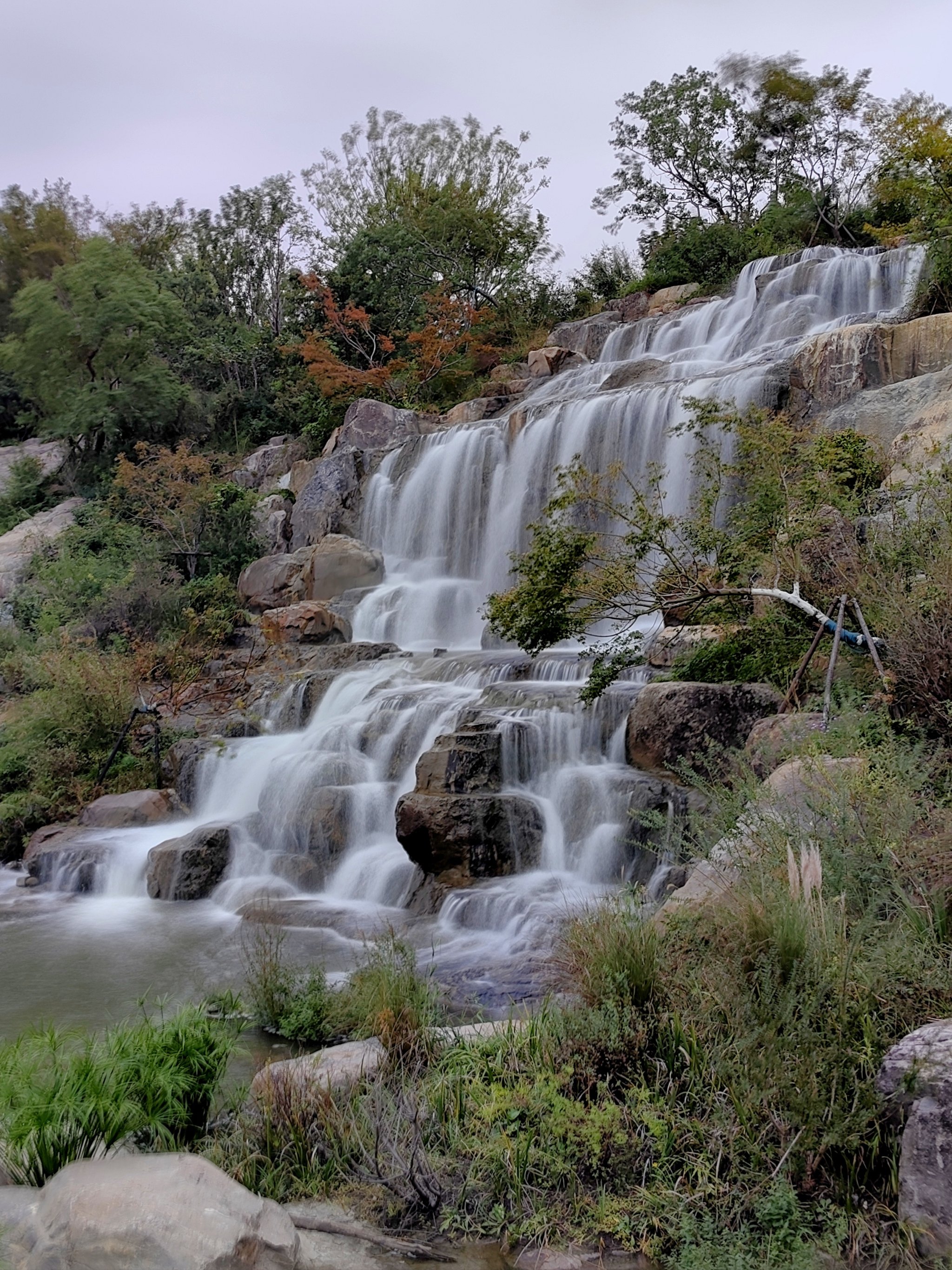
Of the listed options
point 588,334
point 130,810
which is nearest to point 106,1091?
point 130,810

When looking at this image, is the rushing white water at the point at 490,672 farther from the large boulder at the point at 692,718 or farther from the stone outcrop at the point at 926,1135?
the stone outcrop at the point at 926,1135

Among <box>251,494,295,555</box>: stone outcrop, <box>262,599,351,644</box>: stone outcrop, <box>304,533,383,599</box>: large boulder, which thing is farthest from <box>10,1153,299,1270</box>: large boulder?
<box>251,494,295,555</box>: stone outcrop

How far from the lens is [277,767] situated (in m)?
10.7

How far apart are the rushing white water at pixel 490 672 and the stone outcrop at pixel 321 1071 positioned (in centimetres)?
240

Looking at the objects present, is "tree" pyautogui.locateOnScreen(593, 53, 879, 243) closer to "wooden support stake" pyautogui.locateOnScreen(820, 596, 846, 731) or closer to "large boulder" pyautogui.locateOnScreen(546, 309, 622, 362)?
"large boulder" pyautogui.locateOnScreen(546, 309, 622, 362)

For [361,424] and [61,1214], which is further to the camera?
[361,424]

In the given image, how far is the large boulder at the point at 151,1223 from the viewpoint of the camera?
3041 mm

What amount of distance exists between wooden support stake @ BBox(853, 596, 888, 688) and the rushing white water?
2455 millimetres

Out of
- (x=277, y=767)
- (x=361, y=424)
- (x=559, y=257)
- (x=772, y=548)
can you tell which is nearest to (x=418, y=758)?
(x=277, y=767)

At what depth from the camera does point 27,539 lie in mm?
20266

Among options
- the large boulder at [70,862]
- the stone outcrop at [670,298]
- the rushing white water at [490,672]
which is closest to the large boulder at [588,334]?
the stone outcrop at [670,298]

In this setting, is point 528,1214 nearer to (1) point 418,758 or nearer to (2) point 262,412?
(1) point 418,758

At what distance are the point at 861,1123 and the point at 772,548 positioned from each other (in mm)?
5635

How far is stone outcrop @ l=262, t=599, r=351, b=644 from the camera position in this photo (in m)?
14.8
